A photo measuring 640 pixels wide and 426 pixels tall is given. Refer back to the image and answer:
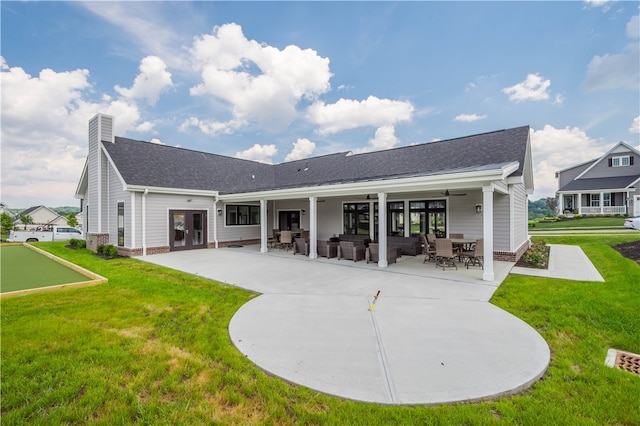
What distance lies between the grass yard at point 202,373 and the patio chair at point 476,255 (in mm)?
2730

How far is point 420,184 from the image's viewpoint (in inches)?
312

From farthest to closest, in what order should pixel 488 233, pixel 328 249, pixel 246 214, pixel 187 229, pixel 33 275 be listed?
pixel 246 214, pixel 187 229, pixel 328 249, pixel 33 275, pixel 488 233

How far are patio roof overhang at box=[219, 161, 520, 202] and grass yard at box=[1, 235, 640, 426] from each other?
2.91 meters

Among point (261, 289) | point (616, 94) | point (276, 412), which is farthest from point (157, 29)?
point (616, 94)

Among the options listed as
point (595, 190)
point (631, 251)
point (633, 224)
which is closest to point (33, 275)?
point (631, 251)

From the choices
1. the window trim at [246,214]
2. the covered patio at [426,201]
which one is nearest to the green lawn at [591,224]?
the covered patio at [426,201]

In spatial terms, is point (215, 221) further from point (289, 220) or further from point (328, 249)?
point (328, 249)

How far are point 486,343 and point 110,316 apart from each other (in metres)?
5.84

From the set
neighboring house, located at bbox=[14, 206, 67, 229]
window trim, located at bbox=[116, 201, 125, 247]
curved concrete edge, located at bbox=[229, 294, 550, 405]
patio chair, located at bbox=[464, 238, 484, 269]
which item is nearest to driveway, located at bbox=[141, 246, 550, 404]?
curved concrete edge, located at bbox=[229, 294, 550, 405]

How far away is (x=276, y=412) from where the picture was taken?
2387 millimetres

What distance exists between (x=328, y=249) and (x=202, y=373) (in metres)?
7.94

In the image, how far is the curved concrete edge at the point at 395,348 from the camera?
8.95ft

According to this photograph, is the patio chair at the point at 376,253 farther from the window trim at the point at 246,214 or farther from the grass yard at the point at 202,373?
the window trim at the point at 246,214

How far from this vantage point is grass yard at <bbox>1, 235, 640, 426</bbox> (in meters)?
2.34
